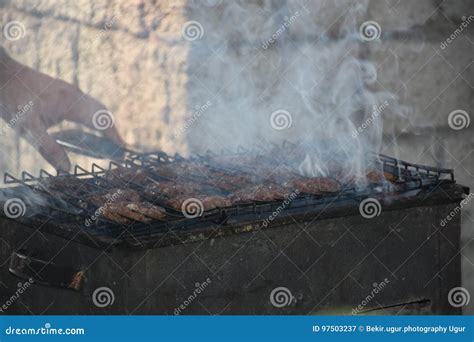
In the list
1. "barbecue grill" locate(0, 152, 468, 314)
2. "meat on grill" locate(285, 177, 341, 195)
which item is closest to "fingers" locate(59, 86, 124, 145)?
"barbecue grill" locate(0, 152, 468, 314)

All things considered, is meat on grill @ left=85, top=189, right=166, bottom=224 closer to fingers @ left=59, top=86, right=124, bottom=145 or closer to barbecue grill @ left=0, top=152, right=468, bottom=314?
barbecue grill @ left=0, top=152, right=468, bottom=314

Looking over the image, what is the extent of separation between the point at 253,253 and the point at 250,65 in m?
4.05

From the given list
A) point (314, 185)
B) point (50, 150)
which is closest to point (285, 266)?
point (314, 185)

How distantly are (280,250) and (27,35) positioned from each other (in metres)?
4.55

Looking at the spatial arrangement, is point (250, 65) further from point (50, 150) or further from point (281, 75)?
point (50, 150)

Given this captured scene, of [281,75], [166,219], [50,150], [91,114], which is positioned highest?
[281,75]

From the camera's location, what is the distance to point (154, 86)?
9.51 m

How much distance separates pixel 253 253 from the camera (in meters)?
6.05

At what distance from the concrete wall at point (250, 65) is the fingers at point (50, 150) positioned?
0.46 meters

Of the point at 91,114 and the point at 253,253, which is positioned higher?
the point at 91,114

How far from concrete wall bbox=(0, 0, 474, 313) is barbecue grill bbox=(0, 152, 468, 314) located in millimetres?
2536

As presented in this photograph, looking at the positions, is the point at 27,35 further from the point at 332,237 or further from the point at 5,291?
the point at 332,237

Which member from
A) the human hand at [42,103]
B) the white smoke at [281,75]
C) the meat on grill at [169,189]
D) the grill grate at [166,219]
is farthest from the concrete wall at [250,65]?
the meat on grill at [169,189]

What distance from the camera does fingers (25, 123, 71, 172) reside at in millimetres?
8662
